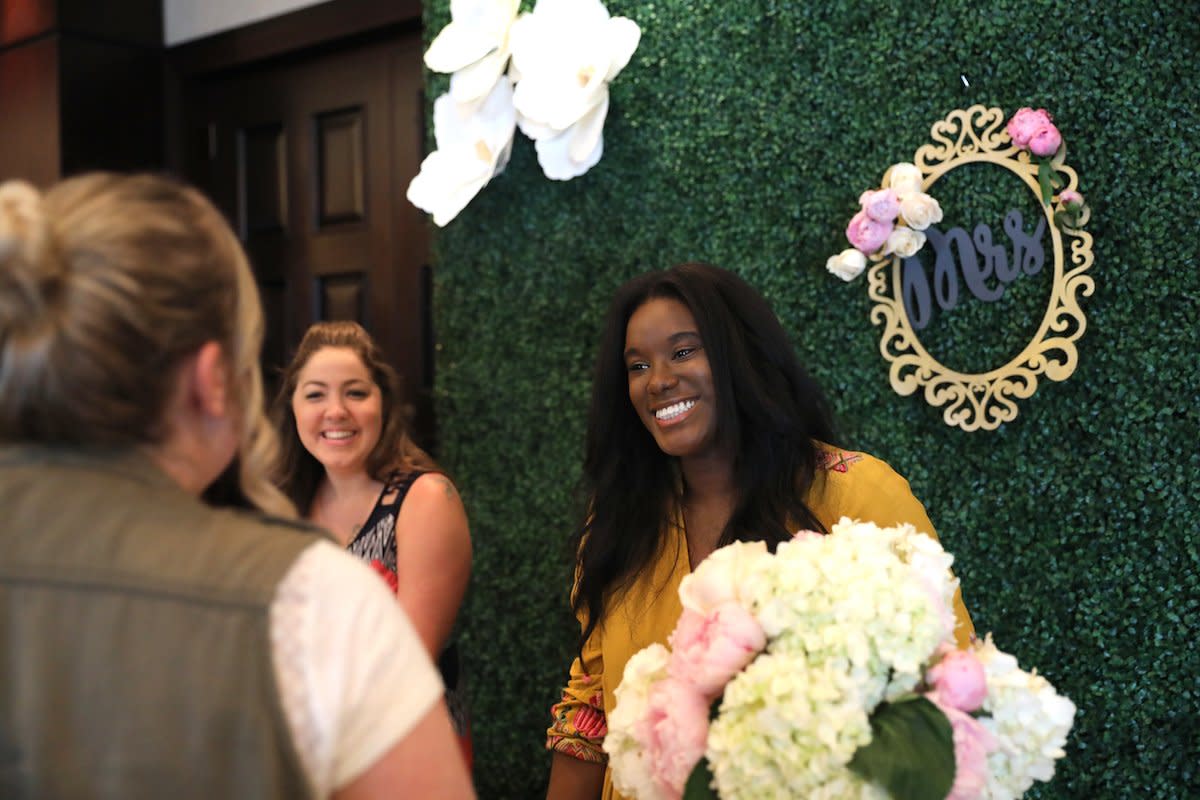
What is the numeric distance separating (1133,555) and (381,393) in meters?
1.76

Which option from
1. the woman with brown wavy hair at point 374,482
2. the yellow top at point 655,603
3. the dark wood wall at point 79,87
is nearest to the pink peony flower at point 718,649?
the yellow top at point 655,603

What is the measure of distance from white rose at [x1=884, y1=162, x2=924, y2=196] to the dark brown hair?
129 centimetres

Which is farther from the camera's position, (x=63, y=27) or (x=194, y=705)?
(x=63, y=27)

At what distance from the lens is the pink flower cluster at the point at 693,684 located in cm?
119

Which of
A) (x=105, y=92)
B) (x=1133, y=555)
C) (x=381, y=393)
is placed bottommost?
(x=1133, y=555)

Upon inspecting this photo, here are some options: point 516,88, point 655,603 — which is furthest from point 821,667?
point 516,88

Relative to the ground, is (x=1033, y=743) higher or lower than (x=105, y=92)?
lower

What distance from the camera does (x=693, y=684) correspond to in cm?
122

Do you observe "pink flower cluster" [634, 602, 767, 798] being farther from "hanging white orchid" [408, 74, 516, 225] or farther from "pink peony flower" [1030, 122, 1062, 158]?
"hanging white orchid" [408, 74, 516, 225]

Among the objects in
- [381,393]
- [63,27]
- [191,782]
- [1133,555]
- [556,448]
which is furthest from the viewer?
[63,27]

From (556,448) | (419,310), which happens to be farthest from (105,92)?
(556,448)

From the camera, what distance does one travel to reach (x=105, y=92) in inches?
170

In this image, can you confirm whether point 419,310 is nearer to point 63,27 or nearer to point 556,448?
point 556,448

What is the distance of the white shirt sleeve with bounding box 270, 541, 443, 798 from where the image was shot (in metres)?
0.91
